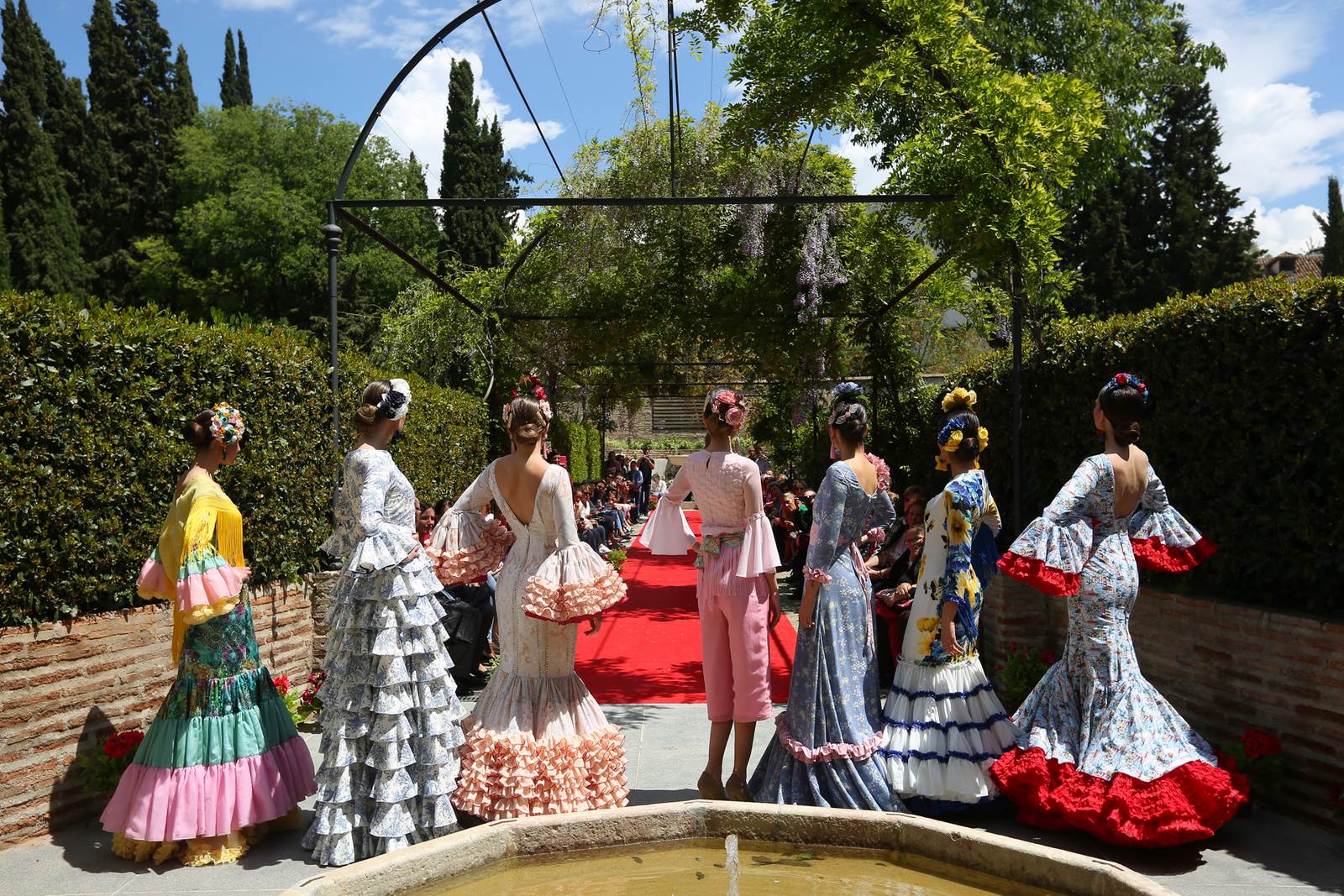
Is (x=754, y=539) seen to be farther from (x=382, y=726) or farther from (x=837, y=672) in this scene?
(x=382, y=726)

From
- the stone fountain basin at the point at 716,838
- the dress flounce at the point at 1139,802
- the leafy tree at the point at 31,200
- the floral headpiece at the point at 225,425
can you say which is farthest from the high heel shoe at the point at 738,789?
the leafy tree at the point at 31,200

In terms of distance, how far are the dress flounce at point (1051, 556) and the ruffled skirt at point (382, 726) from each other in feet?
8.21

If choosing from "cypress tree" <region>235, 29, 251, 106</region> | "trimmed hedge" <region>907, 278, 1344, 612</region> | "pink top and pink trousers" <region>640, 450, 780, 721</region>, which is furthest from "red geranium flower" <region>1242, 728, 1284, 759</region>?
"cypress tree" <region>235, 29, 251, 106</region>

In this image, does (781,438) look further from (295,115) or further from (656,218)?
(295,115)

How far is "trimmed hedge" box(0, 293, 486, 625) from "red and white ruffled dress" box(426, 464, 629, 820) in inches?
64.2

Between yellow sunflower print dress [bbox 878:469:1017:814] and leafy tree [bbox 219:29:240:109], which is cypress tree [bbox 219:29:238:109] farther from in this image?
yellow sunflower print dress [bbox 878:469:1017:814]

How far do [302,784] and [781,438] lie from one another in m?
17.4

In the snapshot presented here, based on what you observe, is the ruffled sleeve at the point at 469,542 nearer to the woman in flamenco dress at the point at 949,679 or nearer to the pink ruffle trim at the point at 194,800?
the pink ruffle trim at the point at 194,800

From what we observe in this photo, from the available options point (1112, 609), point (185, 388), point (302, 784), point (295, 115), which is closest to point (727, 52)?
point (185, 388)

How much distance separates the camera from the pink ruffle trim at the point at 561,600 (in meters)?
4.28

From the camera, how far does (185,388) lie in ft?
17.7

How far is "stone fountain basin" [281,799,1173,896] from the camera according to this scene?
3.36m

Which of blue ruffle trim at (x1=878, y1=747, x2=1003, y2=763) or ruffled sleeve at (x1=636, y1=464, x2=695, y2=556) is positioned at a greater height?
ruffled sleeve at (x1=636, y1=464, x2=695, y2=556)

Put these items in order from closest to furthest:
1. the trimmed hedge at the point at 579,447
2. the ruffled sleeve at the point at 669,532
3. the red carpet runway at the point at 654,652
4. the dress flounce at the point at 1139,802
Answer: the dress flounce at the point at 1139,802
the ruffled sleeve at the point at 669,532
the red carpet runway at the point at 654,652
the trimmed hedge at the point at 579,447
